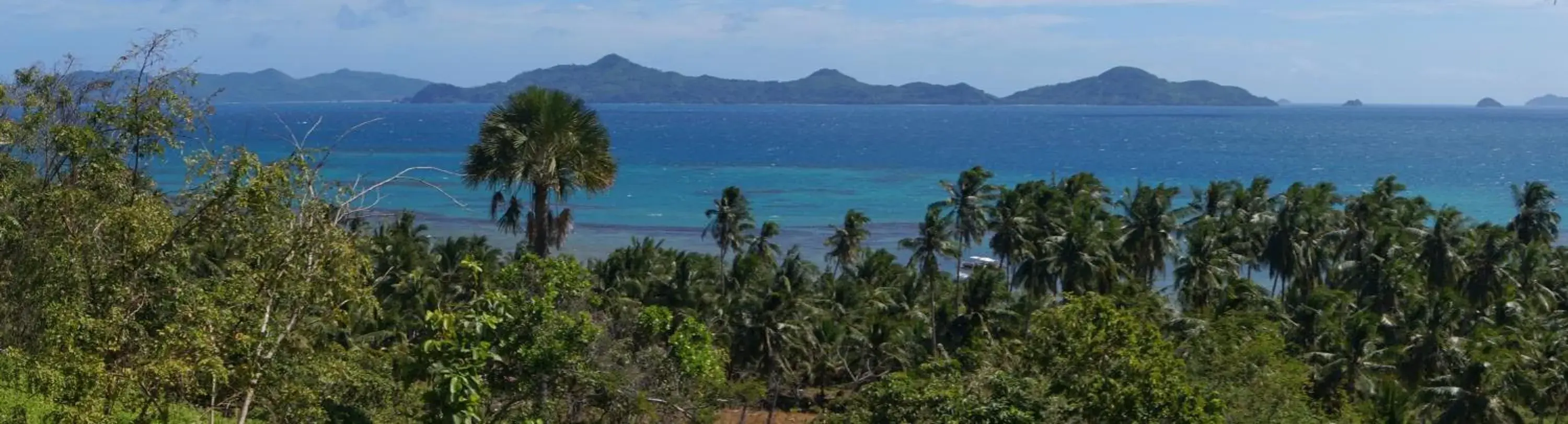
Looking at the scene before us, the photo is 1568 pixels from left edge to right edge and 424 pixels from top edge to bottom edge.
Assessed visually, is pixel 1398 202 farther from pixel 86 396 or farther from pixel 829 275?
pixel 86 396

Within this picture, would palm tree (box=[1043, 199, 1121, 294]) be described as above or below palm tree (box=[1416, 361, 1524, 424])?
above

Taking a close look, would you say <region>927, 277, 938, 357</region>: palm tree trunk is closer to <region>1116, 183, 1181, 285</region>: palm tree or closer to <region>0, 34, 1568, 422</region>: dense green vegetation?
<region>0, 34, 1568, 422</region>: dense green vegetation

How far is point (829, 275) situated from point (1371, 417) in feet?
80.4

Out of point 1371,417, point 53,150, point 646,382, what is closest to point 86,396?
point 646,382

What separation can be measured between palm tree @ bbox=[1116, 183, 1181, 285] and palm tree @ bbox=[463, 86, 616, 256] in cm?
2440

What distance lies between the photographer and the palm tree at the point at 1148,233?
5238 cm

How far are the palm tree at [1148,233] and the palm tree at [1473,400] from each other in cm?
1401

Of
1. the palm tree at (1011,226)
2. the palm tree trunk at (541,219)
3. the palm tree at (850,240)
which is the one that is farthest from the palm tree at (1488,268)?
the palm tree trunk at (541,219)

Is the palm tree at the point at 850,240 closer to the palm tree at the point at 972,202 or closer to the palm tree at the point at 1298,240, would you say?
the palm tree at the point at 972,202

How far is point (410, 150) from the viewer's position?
160 metres

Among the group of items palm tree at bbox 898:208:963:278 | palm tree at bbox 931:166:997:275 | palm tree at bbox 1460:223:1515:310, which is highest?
palm tree at bbox 931:166:997:275

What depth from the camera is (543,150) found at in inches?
1341

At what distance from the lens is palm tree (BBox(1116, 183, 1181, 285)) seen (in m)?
52.4

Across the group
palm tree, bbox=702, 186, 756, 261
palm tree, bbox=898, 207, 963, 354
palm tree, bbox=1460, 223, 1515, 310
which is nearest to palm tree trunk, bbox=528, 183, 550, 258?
palm tree, bbox=898, 207, 963, 354
